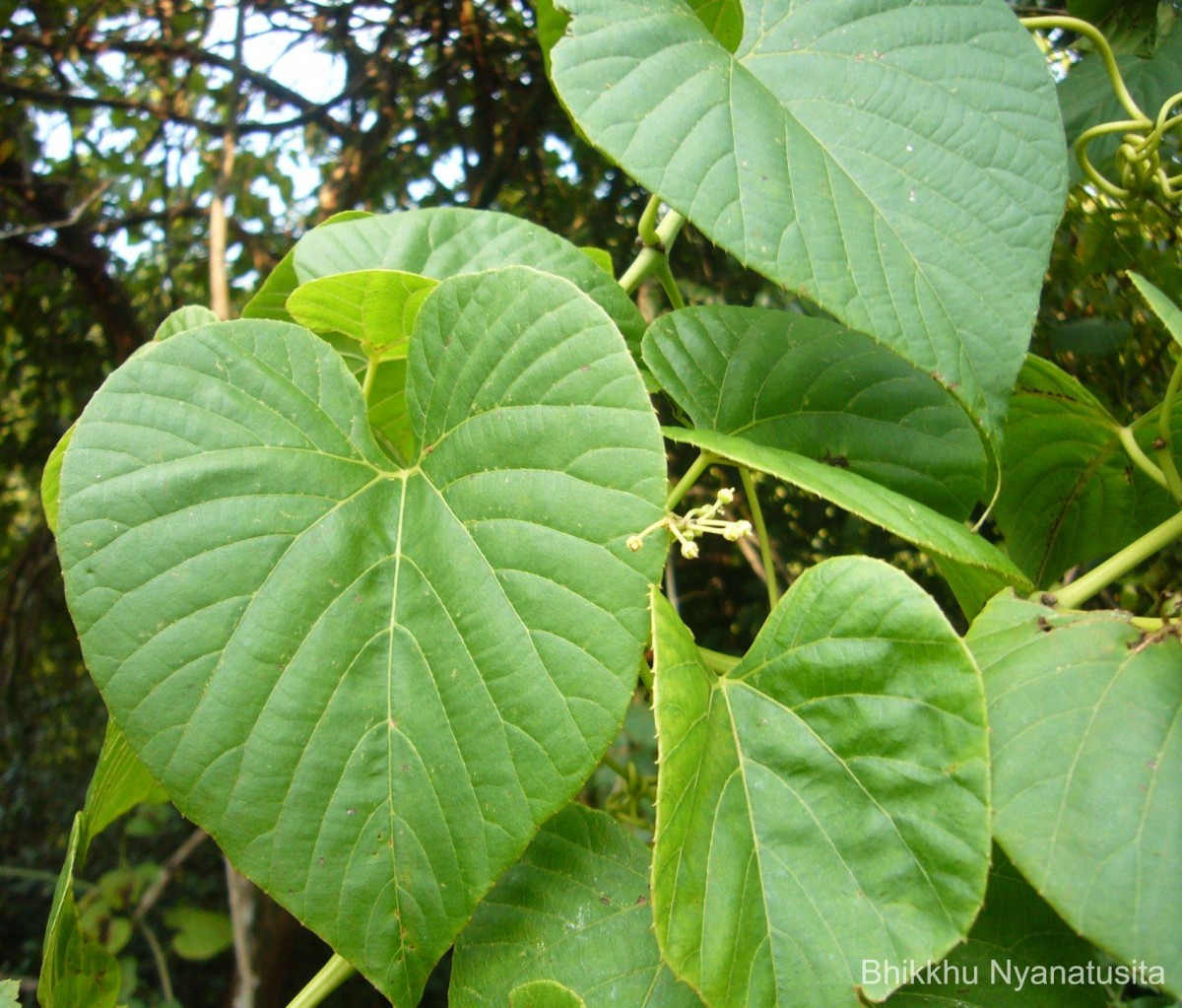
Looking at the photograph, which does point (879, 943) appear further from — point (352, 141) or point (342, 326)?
point (352, 141)

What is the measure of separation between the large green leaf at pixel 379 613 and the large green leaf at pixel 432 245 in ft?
0.58

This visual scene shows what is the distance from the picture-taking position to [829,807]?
458 mm

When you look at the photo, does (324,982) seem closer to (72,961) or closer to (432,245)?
(72,961)

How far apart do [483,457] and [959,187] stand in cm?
32

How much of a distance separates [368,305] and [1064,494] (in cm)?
58

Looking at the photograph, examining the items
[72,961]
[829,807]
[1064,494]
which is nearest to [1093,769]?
[829,807]

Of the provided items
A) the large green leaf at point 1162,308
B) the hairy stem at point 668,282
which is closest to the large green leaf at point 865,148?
the large green leaf at point 1162,308

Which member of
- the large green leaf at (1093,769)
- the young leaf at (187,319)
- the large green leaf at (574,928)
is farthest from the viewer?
the young leaf at (187,319)

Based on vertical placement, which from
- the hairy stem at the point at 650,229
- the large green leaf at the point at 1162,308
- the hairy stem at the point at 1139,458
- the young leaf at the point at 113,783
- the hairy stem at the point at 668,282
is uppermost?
the hairy stem at the point at 650,229

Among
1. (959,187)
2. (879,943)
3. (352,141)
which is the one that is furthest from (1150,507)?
(352,141)

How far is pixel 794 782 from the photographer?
18.6 inches

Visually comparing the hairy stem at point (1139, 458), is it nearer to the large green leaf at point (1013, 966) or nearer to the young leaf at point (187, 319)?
the large green leaf at point (1013, 966)

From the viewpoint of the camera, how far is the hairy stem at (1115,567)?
533 millimetres

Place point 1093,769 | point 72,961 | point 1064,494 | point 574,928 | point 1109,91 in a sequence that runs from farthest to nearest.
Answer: point 1109,91 < point 1064,494 < point 72,961 < point 574,928 < point 1093,769
